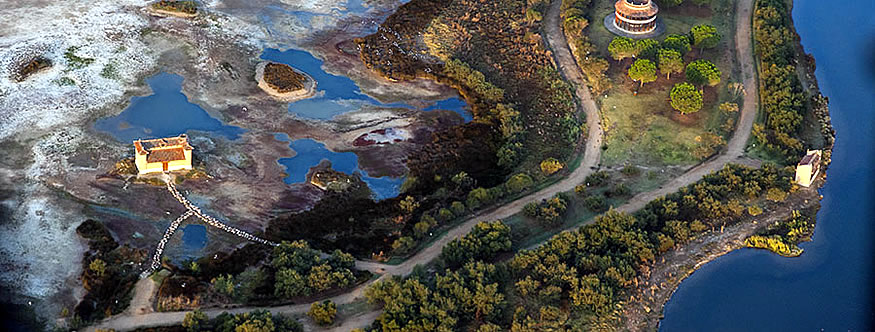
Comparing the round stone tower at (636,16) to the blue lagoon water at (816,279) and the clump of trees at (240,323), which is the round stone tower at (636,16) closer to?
the blue lagoon water at (816,279)

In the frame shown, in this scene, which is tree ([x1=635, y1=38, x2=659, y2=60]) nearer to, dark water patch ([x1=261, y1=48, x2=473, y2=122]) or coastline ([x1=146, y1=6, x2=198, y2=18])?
dark water patch ([x1=261, y1=48, x2=473, y2=122])

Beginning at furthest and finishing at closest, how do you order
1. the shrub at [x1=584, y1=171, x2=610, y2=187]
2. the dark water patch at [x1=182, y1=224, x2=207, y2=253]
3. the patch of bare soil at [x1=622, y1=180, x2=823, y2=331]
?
1. the shrub at [x1=584, y1=171, x2=610, y2=187]
2. the dark water patch at [x1=182, y1=224, x2=207, y2=253]
3. the patch of bare soil at [x1=622, y1=180, x2=823, y2=331]

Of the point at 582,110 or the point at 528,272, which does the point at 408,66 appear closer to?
the point at 582,110

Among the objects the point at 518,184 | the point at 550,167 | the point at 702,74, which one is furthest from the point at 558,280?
the point at 702,74

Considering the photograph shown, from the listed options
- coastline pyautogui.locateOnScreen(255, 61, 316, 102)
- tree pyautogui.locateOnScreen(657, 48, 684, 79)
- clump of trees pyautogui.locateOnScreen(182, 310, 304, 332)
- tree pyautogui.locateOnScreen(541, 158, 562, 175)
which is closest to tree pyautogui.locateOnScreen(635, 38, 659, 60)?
tree pyautogui.locateOnScreen(657, 48, 684, 79)

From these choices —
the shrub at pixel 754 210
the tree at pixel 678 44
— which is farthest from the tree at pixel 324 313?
the tree at pixel 678 44

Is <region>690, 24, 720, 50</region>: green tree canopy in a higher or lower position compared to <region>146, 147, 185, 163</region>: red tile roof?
higher
